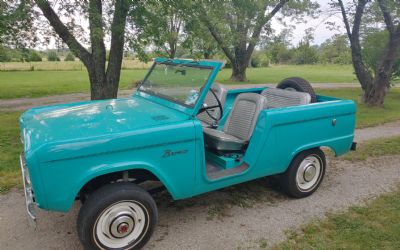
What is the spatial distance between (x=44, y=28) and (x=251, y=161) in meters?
7.19

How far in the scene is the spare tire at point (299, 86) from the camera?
4.86 m

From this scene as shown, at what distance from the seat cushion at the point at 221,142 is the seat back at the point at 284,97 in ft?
3.19

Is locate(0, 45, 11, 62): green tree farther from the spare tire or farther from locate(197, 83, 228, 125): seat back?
the spare tire

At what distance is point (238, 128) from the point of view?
435 cm

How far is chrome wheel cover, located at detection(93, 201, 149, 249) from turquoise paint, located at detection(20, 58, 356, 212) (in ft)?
1.08

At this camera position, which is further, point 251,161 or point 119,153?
point 251,161

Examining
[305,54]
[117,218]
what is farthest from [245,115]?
[305,54]

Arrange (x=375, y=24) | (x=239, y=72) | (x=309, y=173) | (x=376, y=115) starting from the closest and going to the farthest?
(x=309, y=173) → (x=376, y=115) → (x=375, y=24) → (x=239, y=72)

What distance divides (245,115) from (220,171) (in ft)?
2.85

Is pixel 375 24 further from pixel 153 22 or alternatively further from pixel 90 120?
pixel 90 120

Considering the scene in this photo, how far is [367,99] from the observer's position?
39.3 ft

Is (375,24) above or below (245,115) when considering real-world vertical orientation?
above

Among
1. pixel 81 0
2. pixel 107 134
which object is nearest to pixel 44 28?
pixel 81 0

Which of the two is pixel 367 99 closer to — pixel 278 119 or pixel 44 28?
pixel 278 119
